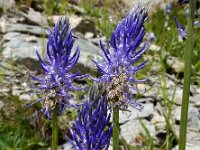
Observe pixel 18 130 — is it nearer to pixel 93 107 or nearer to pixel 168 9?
pixel 93 107

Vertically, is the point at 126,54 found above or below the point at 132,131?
above

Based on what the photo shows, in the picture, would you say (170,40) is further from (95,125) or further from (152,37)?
(95,125)

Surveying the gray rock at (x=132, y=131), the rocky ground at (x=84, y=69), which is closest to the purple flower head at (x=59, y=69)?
the rocky ground at (x=84, y=69)

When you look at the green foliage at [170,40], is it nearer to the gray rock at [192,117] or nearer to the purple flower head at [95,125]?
the gray rock at [192,117]

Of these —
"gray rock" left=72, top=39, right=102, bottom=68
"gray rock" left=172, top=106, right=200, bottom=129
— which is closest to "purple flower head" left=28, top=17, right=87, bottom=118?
"gray rock" left=172, top=106, right=200, bottom=129

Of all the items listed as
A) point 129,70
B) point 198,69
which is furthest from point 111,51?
point 198,69

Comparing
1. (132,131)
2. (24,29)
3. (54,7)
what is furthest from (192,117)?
(54,7)

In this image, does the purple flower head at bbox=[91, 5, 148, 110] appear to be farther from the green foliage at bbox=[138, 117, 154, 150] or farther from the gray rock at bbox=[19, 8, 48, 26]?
the gray rock at bbox=[19, 8, 48, 26]
